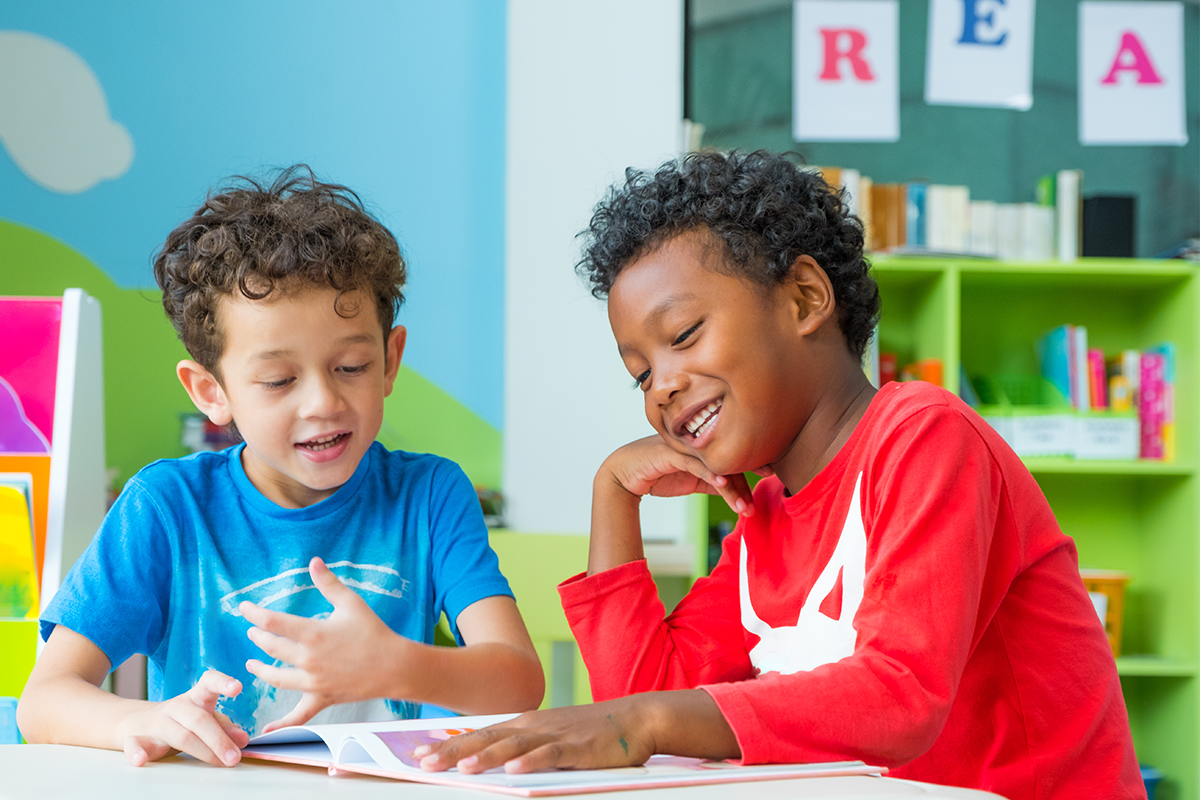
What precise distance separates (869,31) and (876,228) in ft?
2.22

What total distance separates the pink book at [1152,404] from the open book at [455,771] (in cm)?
238

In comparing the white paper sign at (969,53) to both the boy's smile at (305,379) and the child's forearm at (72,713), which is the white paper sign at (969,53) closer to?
the boy's smile at (305,379)

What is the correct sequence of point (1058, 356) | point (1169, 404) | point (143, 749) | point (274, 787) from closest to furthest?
point (274, 787)
point (143, 749)
point (1169, 404)
point (1058, 356)

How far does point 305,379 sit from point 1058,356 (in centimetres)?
229

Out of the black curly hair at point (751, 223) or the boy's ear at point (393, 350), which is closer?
the black curly hair at point (751, 223)

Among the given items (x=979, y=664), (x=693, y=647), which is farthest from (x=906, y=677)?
(x=693, y=647)

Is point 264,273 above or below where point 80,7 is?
below

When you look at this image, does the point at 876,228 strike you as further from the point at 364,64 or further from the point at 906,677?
A: the point at 906,677

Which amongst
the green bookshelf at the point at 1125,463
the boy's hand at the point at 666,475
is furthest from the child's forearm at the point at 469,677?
the green bookshelf at the point at 1125,463

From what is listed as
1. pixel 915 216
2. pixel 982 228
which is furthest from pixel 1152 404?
pixel 915 216

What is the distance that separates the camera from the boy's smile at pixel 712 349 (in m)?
0.92

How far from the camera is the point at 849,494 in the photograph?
0.90m

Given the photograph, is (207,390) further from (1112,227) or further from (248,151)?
(1112,227)

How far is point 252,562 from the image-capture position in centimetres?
110
